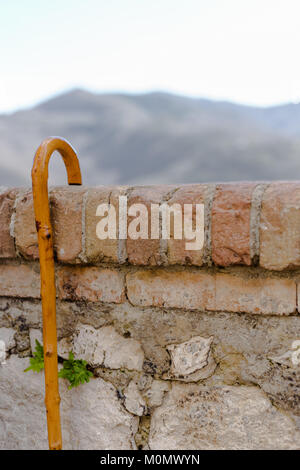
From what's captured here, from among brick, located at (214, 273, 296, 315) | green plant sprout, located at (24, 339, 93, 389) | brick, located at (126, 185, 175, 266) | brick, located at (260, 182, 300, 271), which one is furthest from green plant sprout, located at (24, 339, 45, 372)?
brick, located at (260, 182, 300, 271)

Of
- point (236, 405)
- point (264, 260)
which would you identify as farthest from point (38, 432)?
point (264, 260)

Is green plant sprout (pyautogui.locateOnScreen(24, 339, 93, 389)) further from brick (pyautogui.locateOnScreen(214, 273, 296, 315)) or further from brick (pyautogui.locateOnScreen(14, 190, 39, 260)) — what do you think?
brick (pyautogui.locateOnScreen(214, 273, 296, 315))

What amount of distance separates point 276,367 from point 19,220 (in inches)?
32.3

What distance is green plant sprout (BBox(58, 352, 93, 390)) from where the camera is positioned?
119 centimetres

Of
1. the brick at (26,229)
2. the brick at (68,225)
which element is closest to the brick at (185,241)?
the brick at (68,225)

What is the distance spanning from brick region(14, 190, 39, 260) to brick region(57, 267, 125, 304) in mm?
103

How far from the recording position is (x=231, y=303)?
1048 millimetres

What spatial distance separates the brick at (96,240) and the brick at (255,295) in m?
0.30

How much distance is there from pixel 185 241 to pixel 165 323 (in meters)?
0.25

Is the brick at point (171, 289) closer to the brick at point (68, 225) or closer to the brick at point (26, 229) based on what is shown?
the brick at point (68, 225)

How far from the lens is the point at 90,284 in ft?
3.91

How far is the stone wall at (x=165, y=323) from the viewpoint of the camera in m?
1.00
